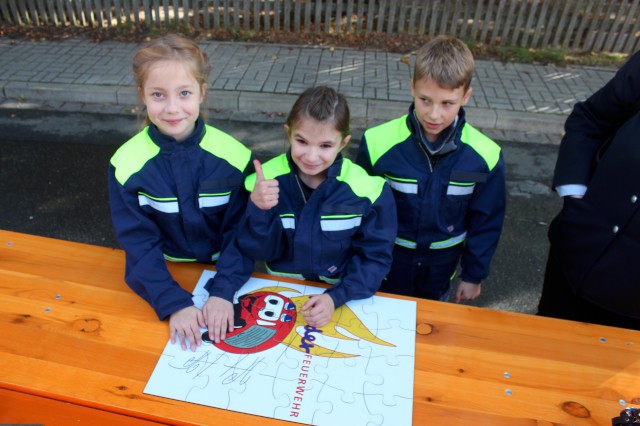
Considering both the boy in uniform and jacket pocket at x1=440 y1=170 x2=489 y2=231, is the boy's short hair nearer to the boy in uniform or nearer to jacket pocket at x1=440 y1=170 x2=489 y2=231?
the boy in uniform

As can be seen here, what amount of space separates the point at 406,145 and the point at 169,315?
1161 mm

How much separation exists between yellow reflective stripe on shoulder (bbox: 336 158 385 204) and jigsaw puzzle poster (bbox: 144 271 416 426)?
0.41 metres

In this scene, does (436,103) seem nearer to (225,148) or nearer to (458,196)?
(458,196)

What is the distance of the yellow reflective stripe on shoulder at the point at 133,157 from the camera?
183 centimetres

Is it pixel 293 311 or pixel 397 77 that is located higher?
pixel 293 311

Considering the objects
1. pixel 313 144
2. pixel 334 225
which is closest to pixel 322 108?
pixel 313 144

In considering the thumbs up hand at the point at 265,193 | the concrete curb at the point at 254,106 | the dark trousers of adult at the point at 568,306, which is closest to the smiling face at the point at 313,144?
the thumbs up hand at the point at 265,193

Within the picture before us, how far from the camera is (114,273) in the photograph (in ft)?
6.42

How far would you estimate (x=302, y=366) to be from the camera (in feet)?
5.18

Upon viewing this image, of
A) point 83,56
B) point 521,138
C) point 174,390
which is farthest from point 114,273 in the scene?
point 83,56

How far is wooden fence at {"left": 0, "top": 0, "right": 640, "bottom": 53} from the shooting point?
680cm

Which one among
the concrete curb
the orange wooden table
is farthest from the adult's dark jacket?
the concrete curb

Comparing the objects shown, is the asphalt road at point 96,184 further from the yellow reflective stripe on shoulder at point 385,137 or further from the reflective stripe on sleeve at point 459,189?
the yellow reflective stripe on shoulder at point 385,137

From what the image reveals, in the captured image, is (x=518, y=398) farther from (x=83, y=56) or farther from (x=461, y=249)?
(x=83, y=56)
